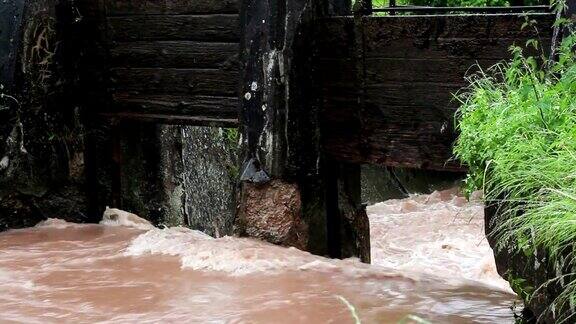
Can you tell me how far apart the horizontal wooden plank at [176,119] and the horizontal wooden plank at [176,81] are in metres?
0.19

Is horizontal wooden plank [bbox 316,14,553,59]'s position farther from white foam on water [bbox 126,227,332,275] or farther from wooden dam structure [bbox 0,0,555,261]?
white foam on water [bbox 126,227,332,275]

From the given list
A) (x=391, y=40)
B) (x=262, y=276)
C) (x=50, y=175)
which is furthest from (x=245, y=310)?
→ (x=50, y=175)

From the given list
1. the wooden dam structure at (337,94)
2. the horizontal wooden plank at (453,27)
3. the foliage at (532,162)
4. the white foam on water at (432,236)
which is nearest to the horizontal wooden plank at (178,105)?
the wooden dam structure at (337,94)

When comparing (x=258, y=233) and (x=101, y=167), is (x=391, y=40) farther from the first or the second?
(x=101, y=167)

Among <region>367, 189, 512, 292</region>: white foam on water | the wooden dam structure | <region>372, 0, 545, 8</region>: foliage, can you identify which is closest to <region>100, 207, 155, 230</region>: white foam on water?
the wooden dam structure

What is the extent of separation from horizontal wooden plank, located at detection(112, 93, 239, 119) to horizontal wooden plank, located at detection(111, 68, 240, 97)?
0.13 feet

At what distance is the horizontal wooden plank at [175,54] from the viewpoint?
7.12m

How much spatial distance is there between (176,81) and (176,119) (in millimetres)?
306

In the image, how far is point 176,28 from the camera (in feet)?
24.1

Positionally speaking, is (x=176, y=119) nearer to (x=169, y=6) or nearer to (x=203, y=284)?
(x=169, y=6)

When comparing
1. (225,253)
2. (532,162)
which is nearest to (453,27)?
(225,253)

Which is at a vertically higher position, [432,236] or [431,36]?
[431,36]

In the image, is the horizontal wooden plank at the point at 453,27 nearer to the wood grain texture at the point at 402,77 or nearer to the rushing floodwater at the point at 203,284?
the wood grain texture at the point at 402,77

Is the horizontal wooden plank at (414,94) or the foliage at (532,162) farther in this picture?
the horizontal wooden plank at (414,94)
